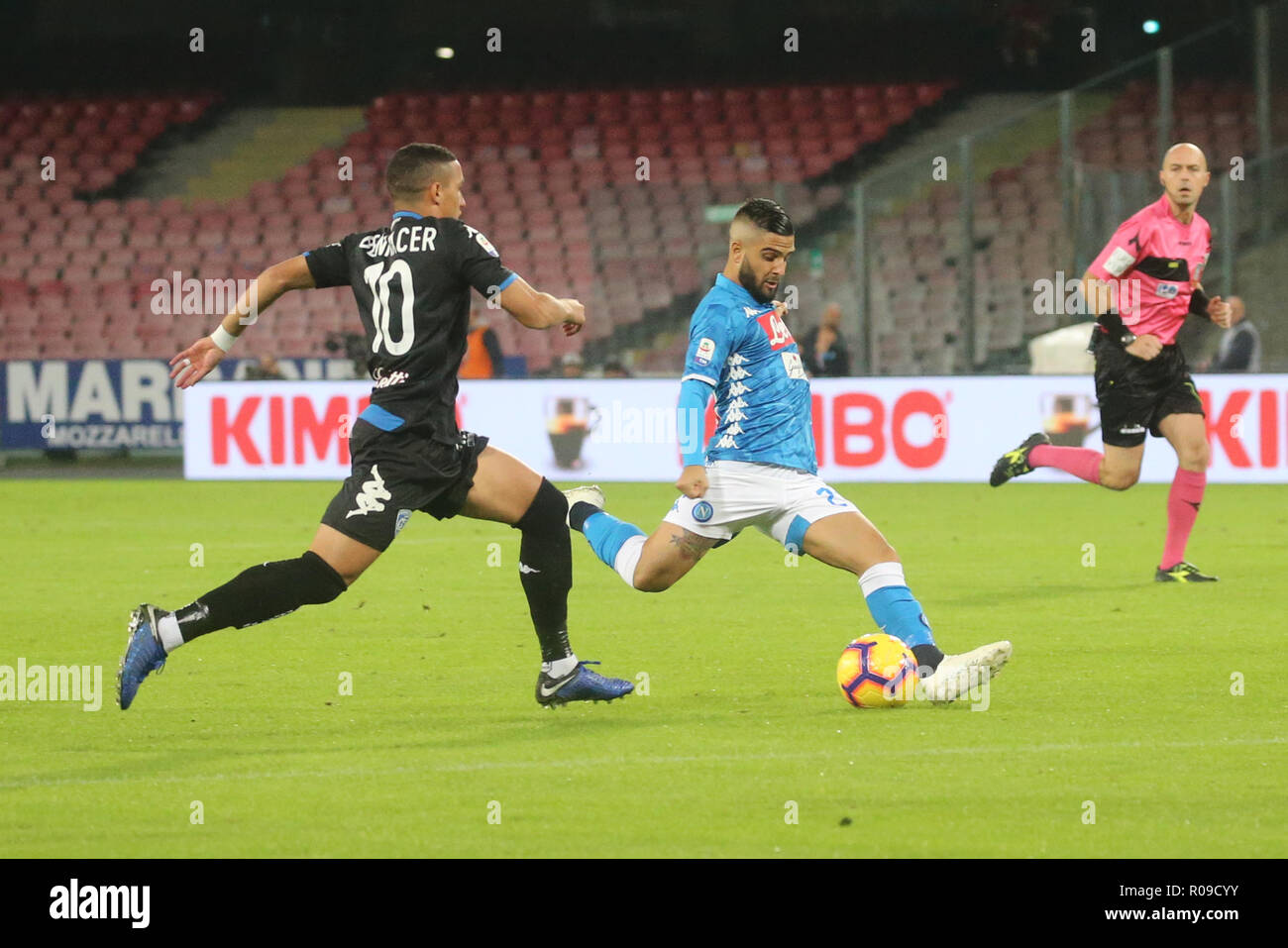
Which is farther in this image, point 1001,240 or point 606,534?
point 1001,240

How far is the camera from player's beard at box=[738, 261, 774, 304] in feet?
21.7

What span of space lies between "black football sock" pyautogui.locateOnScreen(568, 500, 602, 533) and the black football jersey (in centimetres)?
84

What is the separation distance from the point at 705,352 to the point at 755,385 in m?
0.25

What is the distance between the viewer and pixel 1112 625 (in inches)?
340

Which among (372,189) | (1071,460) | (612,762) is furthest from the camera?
(372,189)

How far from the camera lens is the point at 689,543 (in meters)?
6.66

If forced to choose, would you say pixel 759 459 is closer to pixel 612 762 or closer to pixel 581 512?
pixel 581 512

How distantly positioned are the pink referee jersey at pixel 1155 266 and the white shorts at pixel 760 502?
3926 millimetres

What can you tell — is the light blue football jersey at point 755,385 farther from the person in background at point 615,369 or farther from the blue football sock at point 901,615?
the person in background at point 615,369

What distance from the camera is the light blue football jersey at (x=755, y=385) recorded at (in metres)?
6.58

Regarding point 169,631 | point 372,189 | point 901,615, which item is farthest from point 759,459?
point 372,189

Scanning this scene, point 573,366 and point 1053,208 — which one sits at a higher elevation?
point 1053,208

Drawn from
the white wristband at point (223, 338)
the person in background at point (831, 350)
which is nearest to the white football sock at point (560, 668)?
the white wristband at point (223, 338)

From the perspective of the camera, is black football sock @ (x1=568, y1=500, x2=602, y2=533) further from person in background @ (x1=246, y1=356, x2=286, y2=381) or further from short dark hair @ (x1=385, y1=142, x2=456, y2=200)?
person in background @ (x1=246, y1=356, x2=286, y2=381)
